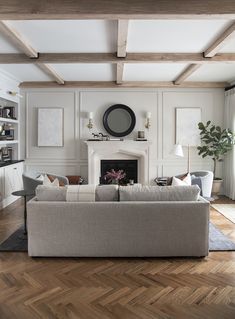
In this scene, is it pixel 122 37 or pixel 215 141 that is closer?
pixel 122 37

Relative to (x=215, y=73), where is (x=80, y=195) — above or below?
below

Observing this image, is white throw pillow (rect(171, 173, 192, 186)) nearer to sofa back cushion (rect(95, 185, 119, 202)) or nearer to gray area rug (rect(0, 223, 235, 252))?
gray area rug (rect(0, 223, 235, 252))

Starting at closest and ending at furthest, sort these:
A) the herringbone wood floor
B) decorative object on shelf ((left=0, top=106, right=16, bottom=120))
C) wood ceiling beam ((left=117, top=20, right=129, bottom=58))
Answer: the herringbone wood floor
wood ceiling beam ((left=117, top=20, right=129, bottom=58))
decorative object on shelf ((left=0, top=106, right=16, bottom=120))

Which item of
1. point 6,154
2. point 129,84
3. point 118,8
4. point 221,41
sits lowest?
point 6,154

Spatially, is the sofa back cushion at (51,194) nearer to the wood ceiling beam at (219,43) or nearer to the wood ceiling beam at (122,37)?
the wood ceiling beam at (122,37)

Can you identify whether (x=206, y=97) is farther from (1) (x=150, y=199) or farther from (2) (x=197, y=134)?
(1) (x=150, y=199)

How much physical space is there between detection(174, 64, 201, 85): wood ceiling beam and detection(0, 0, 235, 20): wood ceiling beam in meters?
2.42

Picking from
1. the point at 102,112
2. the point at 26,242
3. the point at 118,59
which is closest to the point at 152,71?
the point at 118,59

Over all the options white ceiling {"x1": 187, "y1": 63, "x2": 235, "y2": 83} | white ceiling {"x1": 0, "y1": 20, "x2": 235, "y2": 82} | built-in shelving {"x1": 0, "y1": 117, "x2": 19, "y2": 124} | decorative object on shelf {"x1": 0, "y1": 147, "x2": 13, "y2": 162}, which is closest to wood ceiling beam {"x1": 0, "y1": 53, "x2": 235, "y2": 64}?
white ceiling {"x1": 0, "y1": 20, "x2": 235, "y2": 82}

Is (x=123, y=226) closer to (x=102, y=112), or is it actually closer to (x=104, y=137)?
(x=104, y=137)

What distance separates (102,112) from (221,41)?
3.71 metres

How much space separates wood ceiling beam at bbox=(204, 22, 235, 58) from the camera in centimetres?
345

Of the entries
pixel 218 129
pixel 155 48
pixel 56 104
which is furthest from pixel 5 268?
pixel 218 129

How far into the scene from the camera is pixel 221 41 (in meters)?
3.79
